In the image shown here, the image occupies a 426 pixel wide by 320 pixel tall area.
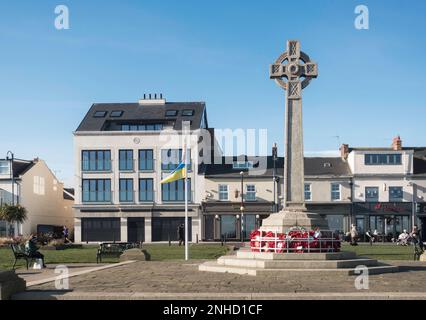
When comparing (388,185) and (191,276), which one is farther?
(388,185)

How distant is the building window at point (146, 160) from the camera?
59.8 meters

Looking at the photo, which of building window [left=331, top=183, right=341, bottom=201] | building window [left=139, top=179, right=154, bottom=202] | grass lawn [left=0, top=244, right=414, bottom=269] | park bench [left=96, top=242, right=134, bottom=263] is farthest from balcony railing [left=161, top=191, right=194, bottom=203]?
park bench [left=96, top=242, right=134, bottom=263]

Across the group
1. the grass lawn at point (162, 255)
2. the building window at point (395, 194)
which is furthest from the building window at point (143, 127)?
the grass lawn at point (162, 255)

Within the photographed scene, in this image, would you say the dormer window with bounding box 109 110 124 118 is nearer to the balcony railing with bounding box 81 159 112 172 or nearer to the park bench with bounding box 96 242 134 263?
the balcony railing with bounding box 81 159 112 172

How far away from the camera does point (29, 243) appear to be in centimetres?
2316

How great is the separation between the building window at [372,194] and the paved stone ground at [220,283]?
40055 mm

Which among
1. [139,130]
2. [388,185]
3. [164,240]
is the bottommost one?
[164,240]

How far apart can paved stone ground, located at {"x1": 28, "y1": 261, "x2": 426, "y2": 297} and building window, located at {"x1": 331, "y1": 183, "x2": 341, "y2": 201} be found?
130 ft

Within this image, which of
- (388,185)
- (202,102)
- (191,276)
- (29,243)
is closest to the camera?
(191,276)

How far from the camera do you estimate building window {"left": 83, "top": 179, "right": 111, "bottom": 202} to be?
6022 centimetres

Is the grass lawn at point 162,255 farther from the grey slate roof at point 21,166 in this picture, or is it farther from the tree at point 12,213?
the grey slate roof at point 21,166

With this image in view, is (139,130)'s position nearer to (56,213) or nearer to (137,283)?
(56,213)
